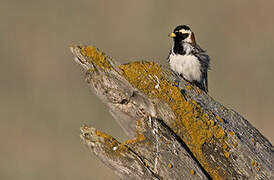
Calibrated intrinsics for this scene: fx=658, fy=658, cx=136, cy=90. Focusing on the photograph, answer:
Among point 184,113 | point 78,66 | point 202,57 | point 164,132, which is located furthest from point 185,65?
point 78,66

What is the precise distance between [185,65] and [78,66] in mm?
8210

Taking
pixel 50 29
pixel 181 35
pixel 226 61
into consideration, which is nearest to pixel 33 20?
pixel 50 29

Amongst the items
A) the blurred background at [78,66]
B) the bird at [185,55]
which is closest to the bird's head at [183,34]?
the bird at [185,55]

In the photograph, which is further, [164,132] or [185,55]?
[185,55]

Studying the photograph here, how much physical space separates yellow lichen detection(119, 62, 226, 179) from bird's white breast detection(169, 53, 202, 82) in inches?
178

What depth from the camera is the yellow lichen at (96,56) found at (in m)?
5.10

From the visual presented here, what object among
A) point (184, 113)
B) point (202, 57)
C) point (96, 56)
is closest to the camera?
point (184, 113)

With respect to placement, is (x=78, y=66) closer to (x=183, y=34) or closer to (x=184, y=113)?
(x=183, y=34)

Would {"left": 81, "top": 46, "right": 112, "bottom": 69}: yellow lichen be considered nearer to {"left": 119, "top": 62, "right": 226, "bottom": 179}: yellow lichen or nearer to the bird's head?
{"left": 119, "top": 62, "right": 226, "bottom": 179}: yellow lichen

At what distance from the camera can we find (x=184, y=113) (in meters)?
4.96

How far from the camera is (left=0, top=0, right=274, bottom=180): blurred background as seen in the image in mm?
14086

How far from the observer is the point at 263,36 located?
22453 mm

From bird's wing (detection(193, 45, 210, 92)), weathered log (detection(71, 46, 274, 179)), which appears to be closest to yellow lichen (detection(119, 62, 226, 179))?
weathered log (detection(71, 46, 274, 179))

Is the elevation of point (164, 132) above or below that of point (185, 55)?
below
